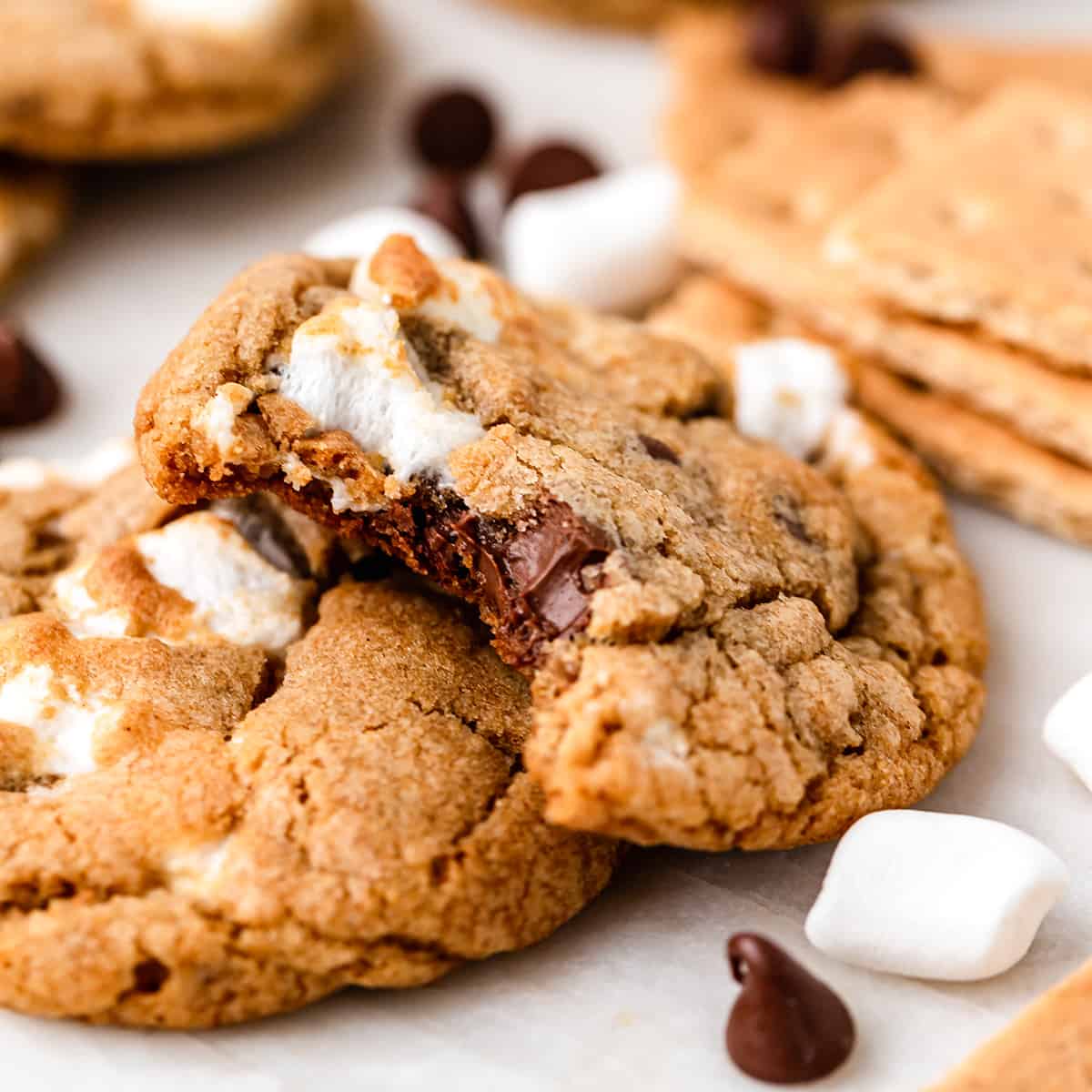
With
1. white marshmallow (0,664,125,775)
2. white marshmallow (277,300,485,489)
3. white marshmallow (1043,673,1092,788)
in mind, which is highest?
white marshmallow (277,300,485,489)

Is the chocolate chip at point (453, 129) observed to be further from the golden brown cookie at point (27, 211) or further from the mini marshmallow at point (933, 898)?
the mini marshmallow at point (933, 898)

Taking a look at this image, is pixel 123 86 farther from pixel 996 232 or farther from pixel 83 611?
pixel 996 232

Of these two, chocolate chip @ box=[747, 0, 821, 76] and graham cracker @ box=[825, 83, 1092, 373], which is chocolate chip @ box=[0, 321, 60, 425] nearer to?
graham cracker @ box=[825, 83, 1092, 373]

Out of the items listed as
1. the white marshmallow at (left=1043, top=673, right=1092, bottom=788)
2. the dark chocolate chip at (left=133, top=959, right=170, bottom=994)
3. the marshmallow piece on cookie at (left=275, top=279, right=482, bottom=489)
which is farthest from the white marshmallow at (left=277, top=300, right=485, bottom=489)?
the white marshmallow at (left=1043, top=673, right=1092, bottom=788)

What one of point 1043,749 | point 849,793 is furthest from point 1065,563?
point 849,793

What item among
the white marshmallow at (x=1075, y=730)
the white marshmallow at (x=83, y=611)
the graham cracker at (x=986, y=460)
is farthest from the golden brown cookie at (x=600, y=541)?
the graham cracker at (x=986, y=460)
